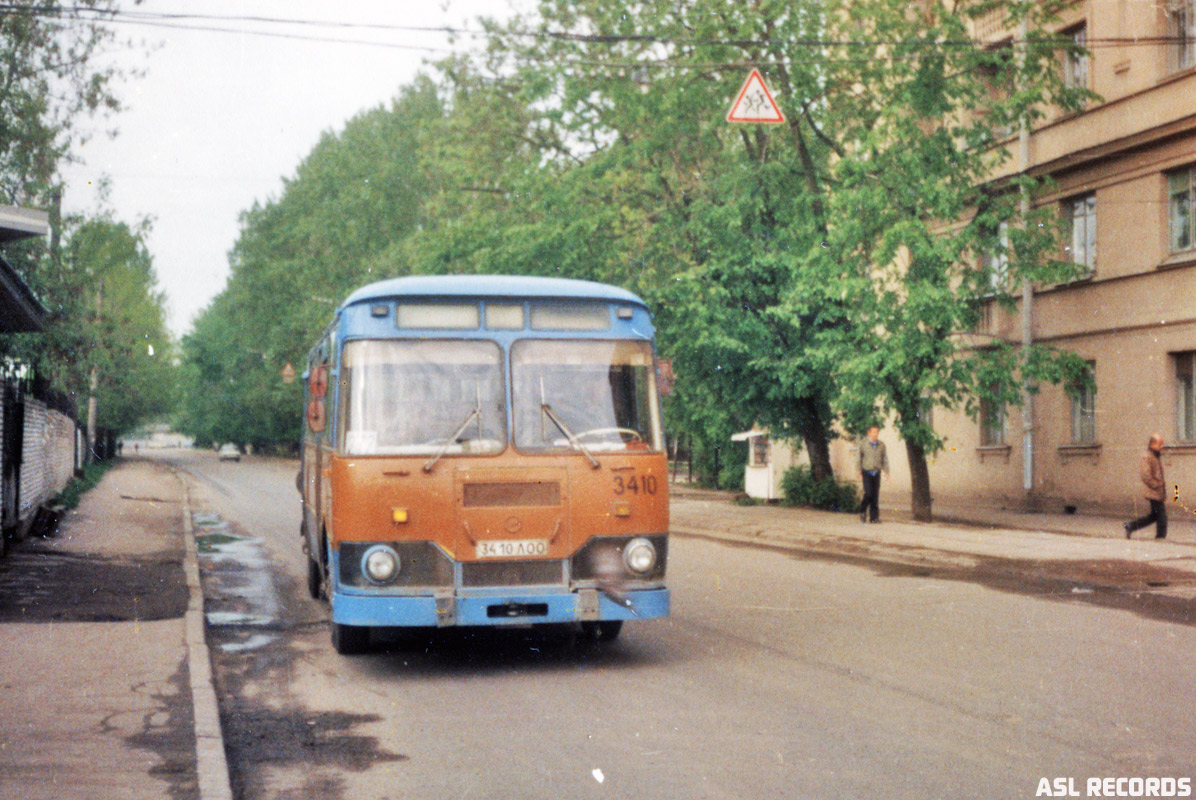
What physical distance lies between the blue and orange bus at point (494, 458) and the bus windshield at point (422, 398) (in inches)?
0.4

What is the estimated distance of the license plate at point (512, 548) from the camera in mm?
8625

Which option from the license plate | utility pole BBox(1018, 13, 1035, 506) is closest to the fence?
the license plate

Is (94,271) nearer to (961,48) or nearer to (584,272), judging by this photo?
(584,272)

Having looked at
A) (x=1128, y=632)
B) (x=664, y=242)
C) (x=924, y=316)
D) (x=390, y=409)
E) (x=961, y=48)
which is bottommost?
(x=1128, y=632)

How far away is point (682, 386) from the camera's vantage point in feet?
90.2

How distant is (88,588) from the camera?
13.8 metres

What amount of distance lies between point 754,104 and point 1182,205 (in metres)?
9.71

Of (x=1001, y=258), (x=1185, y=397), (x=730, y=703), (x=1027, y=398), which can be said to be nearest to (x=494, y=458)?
(x=730, y=703)

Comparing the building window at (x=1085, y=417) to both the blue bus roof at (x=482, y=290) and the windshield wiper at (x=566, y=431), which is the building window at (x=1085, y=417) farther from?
the windshield wiper at (x=566, y=431)

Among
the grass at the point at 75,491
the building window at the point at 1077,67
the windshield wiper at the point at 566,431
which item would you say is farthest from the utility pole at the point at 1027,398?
the grass at the point at 75,491

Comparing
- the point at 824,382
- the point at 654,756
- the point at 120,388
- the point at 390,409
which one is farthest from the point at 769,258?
the point at 120,388

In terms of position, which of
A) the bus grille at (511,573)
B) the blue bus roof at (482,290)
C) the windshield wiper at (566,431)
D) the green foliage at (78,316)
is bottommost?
the bus grille at (511,573)

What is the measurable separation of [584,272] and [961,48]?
9.60 meters

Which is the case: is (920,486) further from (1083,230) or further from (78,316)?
(78,316)
